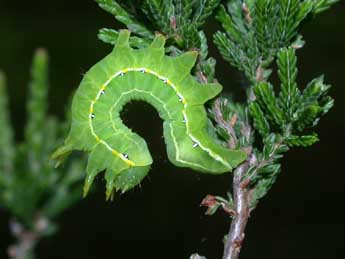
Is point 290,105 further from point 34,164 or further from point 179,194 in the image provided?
point 179,194

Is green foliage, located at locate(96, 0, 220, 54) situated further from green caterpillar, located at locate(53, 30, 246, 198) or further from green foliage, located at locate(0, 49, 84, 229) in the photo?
green foliage, located at locate(0, 49, 84, 229)

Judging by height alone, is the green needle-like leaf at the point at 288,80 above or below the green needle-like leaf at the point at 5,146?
above

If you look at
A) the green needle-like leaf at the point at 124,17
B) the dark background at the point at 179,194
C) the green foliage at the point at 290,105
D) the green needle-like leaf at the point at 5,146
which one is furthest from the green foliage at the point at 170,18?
the dark background at the point at 179,194

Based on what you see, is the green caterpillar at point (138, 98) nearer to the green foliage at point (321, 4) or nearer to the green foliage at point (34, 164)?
the green foliage at point (321, 4)

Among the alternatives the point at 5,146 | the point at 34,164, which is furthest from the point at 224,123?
the point at 5,146

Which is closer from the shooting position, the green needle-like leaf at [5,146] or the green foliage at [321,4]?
the green foliage at [321,4]

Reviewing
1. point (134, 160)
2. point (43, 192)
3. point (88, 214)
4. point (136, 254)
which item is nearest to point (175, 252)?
point (136, 254)
